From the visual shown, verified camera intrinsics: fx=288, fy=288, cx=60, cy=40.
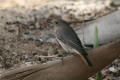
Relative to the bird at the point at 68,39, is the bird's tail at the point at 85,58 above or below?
below

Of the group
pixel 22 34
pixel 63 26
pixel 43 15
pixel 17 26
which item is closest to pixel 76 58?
pixel 63 26

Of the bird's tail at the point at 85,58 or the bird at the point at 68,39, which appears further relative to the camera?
the bird at the point at 68,39

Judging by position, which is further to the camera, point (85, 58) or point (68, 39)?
point (68, 39)

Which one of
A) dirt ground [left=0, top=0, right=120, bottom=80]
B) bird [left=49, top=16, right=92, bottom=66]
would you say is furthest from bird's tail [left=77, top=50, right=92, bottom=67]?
dirt ground [left=0, top=0, right=120, bottom=80]

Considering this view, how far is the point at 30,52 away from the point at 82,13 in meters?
3.00

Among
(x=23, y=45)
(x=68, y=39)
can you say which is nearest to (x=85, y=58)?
(x=68, y=39)

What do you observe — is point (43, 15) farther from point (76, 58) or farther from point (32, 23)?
point (76, 58)

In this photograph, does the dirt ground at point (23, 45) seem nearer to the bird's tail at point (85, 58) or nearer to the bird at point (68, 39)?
the bird at point (68, 39)

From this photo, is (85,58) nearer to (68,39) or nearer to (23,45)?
(68,39)

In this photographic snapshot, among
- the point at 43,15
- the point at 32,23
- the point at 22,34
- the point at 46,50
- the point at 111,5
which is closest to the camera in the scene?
the point at 46,50

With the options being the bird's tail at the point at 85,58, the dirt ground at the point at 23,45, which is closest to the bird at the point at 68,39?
the bird's tail at the point at 85,58

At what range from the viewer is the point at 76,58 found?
13.0ft

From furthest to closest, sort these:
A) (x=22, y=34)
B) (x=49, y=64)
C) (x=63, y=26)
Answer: (x=22, y=34)
(x=63, y=26)
(x=49, y=64)

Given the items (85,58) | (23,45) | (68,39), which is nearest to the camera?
(85,58)
